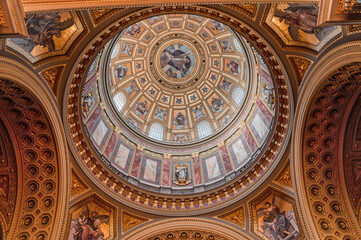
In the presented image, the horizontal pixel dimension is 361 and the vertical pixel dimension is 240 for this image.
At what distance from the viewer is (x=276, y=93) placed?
17.5 meters

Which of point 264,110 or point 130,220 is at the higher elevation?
point 264,110

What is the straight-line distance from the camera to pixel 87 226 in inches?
687

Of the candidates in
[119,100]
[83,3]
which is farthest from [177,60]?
[83,3]

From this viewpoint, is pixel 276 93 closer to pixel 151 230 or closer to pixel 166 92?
pixel 151 230

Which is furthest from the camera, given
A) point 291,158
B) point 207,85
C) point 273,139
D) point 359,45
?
point 207,85

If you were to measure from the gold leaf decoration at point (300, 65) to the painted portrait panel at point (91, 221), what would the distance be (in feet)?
44.6

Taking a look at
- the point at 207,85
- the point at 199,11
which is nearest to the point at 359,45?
the point at 199,11

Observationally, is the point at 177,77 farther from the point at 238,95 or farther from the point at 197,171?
the point at 197,171

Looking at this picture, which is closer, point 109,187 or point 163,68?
point 109,187

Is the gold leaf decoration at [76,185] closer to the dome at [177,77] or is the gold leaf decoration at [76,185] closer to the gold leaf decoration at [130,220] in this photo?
the gold leaf decoration at [130,220]

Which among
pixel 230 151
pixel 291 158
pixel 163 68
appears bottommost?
pixel 291 158

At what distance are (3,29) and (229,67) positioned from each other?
21.5 m

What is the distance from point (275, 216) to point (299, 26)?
11242mm

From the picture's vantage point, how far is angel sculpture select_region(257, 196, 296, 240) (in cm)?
1720
